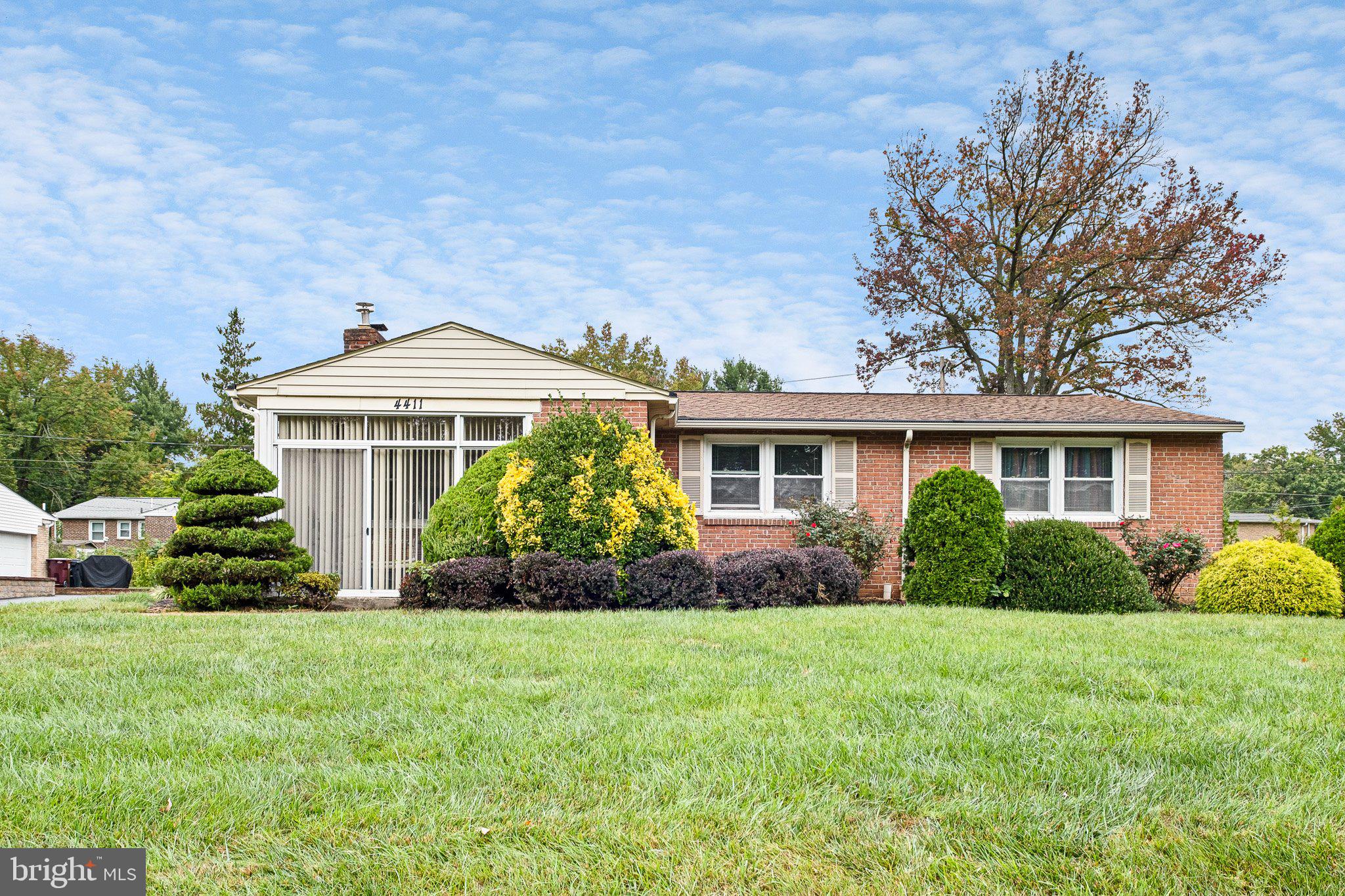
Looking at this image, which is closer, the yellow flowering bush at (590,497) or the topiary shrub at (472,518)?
the yellow flowering bush at (590,497)

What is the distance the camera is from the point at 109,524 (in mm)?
45812

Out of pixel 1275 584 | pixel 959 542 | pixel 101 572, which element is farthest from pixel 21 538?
pixel 1275 584

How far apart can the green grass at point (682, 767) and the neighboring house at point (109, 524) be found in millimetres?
44280

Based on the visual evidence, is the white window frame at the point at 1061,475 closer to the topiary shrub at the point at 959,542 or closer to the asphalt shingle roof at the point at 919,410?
the asphalt shingle roof at the point at 919,410

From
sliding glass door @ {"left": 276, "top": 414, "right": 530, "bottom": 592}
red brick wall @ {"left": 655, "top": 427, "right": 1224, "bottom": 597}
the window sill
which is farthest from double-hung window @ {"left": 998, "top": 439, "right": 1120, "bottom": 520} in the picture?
sliding glass door @ {"left": 276, "top": 414, "right": 530, "bottom": 592}

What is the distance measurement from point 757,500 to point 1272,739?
10.5 metres

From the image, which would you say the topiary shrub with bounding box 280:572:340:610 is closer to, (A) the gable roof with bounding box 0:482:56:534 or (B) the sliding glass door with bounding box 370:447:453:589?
(B) the sliding glass door with bounding box 370:447:453:589

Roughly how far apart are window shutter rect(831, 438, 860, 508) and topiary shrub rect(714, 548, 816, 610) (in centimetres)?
378

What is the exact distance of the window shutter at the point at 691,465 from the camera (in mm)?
14320

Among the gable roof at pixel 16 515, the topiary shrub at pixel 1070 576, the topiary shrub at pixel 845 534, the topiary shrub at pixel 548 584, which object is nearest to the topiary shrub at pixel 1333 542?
the topiary shrub at pixel 1070 576

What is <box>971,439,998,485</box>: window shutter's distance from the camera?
14438 millimetres

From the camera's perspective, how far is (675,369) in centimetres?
4009

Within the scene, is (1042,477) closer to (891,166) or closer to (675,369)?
(891,166)

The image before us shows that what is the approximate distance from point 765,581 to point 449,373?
546 cm
